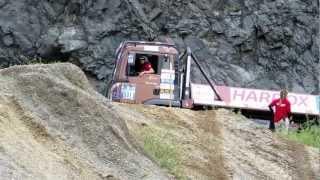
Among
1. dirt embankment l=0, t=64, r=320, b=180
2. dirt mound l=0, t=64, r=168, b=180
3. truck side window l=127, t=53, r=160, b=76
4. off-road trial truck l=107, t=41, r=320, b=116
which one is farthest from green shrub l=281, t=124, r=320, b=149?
dirt mound l=0, t=64, r=168, b=180

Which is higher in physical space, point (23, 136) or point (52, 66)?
point (52, 66)

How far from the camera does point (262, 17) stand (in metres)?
29.8

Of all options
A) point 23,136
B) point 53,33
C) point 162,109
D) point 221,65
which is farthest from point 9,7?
point 23,136

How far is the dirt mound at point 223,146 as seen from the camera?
8758 mm

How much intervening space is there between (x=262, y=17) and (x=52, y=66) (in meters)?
22.7

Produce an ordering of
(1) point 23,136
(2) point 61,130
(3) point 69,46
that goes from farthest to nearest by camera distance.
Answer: (3) point 69,46 → (2) point 61,130 → (1) point 23,136

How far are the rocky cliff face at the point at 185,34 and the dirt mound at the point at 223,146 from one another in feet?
56.7

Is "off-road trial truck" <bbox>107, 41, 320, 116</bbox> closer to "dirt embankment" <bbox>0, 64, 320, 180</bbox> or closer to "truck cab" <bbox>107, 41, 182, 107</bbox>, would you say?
"truck cab" <bbox>107, 41, 182, 107</bbox>

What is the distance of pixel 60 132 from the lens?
22.2ft

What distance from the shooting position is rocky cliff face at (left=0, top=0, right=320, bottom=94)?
28234 mm

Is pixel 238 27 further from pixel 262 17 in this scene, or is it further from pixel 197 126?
pixel 197 126

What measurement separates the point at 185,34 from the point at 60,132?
22.3 metres

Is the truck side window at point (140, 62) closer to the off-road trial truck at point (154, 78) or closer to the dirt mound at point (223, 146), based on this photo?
the off-road trial truck at point (154, 78)

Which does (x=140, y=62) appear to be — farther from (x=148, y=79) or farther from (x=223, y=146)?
(x=223, y=146)
